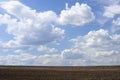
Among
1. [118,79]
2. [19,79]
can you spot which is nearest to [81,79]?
[118,79]

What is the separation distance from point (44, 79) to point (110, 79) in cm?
927

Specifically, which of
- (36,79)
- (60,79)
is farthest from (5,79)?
(60,79)

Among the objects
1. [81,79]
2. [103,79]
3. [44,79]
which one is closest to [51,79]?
[44,79]

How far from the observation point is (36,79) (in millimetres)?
48406

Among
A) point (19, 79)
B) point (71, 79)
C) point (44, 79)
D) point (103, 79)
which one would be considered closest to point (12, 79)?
point (19, 79)

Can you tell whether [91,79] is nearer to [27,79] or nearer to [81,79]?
[81,79]

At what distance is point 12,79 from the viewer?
160 ft

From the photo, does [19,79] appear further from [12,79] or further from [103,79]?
[103,79]

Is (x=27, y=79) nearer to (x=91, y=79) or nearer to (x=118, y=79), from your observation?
(x=91, y=79)

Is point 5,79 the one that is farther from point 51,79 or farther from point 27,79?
point 51,79

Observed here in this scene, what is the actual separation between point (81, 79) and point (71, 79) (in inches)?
55.8

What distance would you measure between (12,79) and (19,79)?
3.41ft

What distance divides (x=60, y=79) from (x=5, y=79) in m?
7.76

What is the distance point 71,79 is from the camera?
48438 mm
